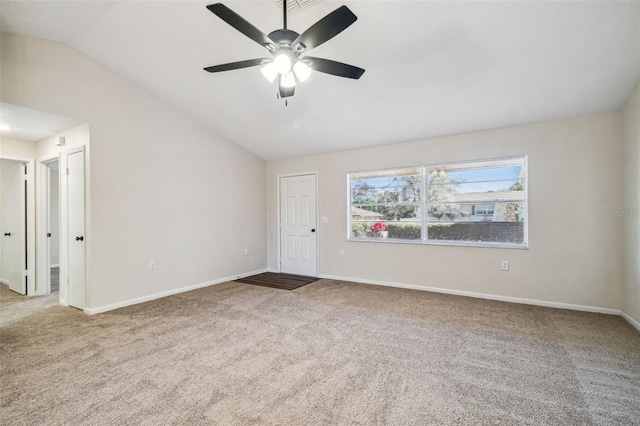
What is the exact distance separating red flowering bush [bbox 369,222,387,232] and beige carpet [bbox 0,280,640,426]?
1.59 meters

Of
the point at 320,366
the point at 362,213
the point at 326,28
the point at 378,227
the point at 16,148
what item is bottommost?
the point at 320,366

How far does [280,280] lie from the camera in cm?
539

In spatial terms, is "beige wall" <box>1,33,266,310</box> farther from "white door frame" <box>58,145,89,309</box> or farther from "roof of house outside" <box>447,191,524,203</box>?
"roof of house outside" <box>447,191,524,203</box>

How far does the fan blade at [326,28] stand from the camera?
177 cm

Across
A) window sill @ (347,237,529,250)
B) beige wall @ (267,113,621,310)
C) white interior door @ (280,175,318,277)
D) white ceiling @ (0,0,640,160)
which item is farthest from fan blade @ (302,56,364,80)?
white interior door @ (280,175,318,277)

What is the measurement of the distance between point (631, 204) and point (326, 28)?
3806mm

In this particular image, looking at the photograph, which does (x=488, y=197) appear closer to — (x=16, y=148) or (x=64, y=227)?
(x=64, y=227)

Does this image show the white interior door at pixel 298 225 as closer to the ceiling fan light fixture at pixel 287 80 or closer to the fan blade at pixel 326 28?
the ceiling fan light fixture at pixel 287 80

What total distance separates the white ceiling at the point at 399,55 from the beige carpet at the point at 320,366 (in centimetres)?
257

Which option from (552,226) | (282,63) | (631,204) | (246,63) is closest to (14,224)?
(246,63)

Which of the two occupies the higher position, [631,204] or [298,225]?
[631,204]

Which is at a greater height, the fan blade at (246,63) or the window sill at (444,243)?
the fan blade at (246,63)

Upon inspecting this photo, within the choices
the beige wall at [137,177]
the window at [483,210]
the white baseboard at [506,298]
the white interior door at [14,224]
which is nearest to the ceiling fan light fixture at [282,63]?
the beige wall at [137,177]

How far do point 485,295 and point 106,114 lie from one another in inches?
224
